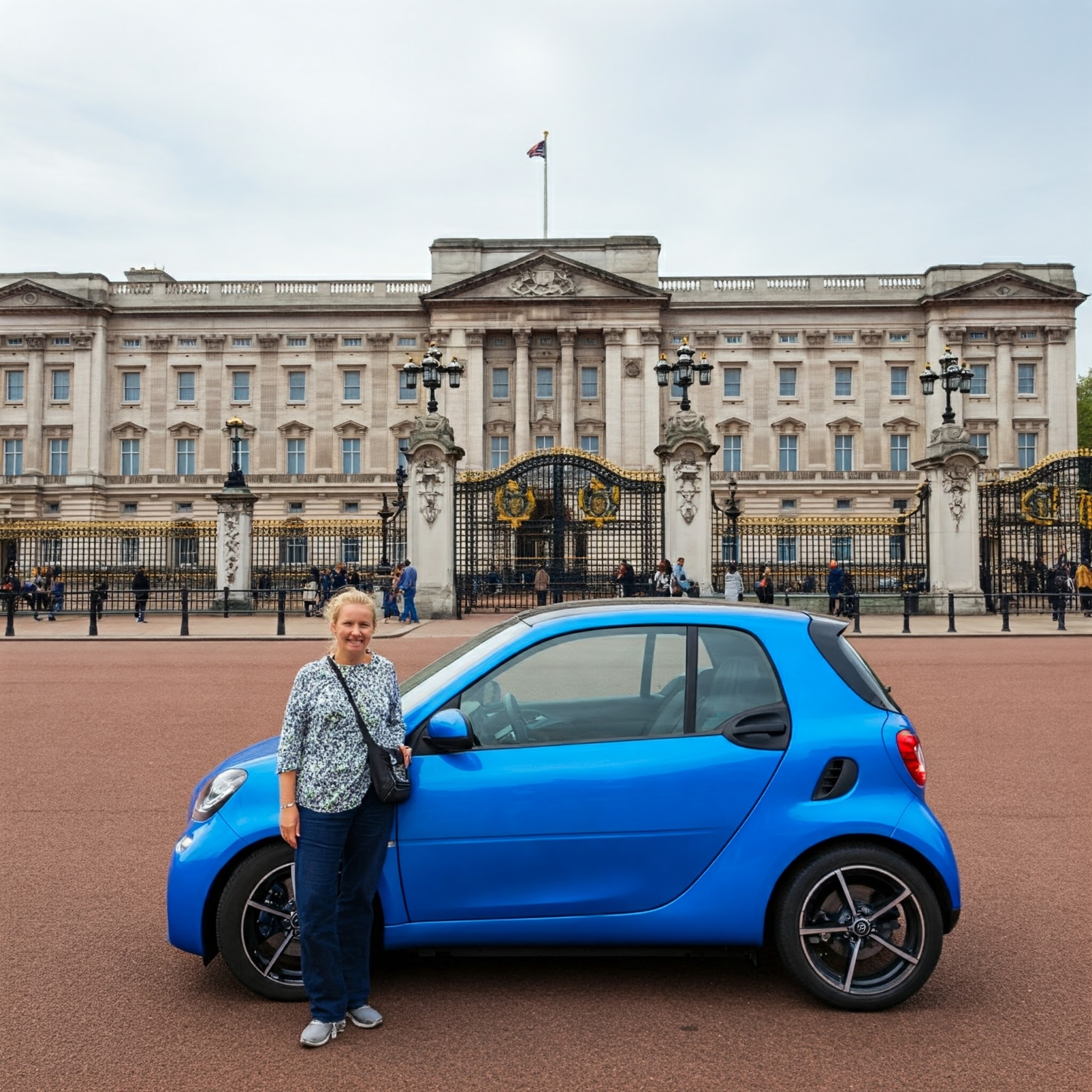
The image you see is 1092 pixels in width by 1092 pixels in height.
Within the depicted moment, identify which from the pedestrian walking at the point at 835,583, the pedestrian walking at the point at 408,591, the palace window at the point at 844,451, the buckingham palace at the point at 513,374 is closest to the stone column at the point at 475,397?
the buckingham palace at the point at 513,374

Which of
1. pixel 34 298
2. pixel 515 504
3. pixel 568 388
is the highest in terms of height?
pixel 34 298

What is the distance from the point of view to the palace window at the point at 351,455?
210ft

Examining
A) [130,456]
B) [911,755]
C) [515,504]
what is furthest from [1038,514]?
[130,456]

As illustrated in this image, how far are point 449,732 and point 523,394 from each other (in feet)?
190

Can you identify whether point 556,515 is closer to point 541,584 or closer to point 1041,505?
point 541,584

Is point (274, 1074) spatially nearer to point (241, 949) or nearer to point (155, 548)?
point (241, 949)

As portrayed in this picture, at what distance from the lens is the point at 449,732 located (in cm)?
392

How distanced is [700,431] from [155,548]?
119 ft

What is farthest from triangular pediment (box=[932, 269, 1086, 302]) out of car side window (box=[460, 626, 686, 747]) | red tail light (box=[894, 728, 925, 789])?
red tail light (box=[894, 728, 925, 789])

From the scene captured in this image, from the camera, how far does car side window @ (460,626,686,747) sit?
4.27 meters

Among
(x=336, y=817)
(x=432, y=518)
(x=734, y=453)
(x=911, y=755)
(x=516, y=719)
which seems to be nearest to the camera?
(x=336, y=817)

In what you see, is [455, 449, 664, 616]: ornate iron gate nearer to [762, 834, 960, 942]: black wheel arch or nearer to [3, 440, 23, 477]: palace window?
[762, 834, 960, 942]: black wheel arch

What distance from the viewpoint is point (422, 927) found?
4020mm

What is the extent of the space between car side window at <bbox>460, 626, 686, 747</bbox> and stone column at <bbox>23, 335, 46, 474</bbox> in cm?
6596
